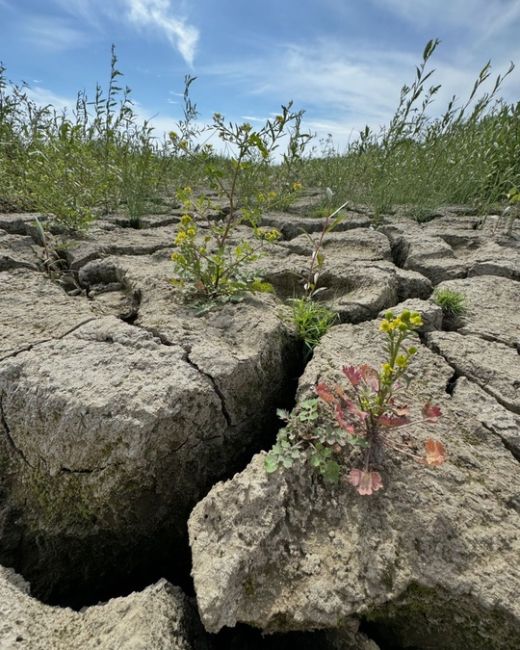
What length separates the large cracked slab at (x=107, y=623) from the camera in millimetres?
1051

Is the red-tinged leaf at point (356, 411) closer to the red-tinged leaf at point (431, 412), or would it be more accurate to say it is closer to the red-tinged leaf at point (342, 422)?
the red-tinged leaf at point (342, 422)

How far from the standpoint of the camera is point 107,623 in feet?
3.67

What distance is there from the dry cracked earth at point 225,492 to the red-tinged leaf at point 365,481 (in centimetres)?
7

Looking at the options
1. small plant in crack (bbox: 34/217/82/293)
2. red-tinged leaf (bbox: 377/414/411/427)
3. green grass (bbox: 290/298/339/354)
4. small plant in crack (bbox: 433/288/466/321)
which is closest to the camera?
red-tinged leaf (bbox: 377/414/411/427)

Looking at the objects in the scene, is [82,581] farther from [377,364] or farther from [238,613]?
[377,364]

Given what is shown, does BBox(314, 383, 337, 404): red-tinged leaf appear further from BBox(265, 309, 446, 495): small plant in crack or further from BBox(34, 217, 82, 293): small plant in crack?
BBox(34, 217, 82, 293): small plant in crack

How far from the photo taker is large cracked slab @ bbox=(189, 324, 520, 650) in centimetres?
108

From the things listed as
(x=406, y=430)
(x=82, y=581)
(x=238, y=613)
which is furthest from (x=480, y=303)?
(x=82, y=581)

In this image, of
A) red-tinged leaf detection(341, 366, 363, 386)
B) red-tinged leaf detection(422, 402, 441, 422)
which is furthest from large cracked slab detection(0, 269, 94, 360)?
red-tinged leaf detection(422, 402, 441, 422)

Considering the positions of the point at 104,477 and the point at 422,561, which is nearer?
the point at 422,561

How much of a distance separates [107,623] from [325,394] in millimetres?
885

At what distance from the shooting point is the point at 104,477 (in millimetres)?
1376

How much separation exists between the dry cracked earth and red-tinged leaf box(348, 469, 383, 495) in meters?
0.07

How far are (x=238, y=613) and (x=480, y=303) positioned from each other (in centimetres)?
192
